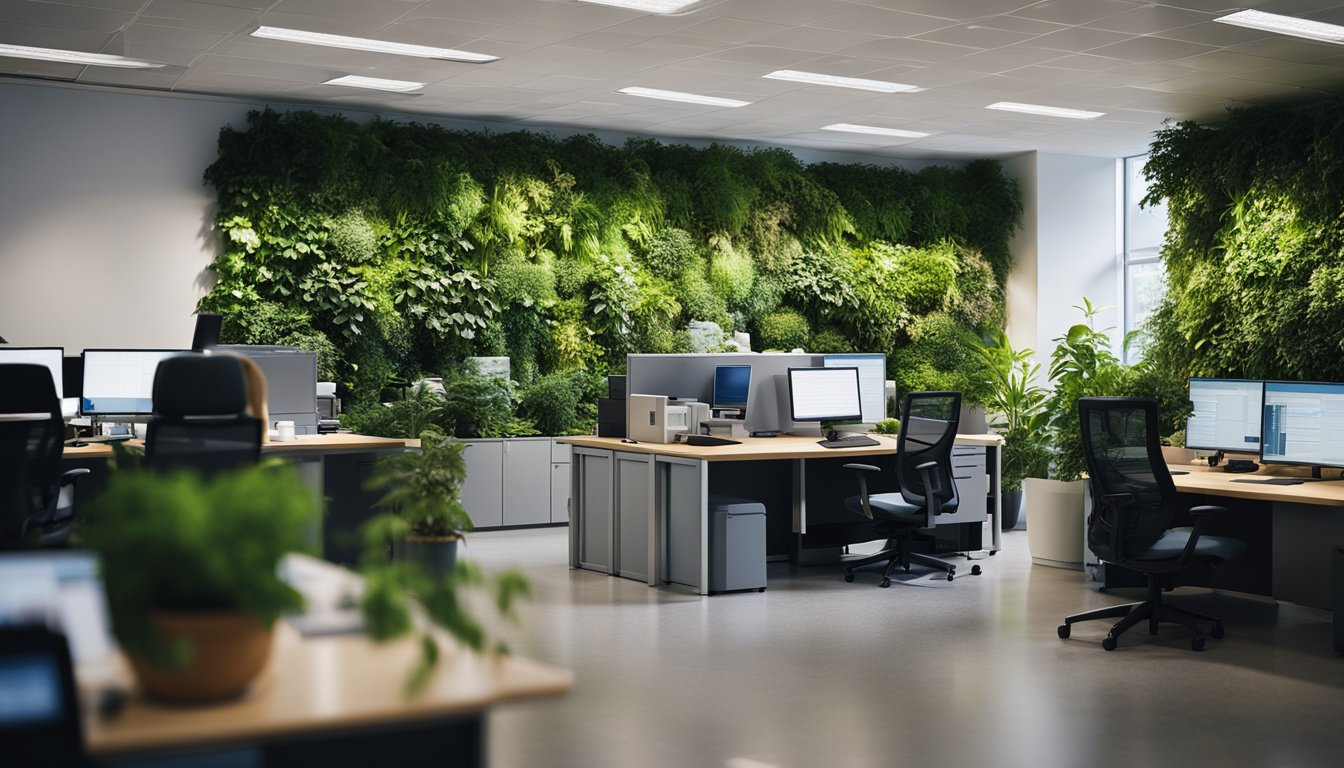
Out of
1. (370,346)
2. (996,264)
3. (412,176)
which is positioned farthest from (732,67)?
(996,264)

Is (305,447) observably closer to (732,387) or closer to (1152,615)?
(732,387)

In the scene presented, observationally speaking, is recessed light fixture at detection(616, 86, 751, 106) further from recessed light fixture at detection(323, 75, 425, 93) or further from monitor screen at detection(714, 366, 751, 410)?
monitor screen at detection(714, 366, 751, 410)

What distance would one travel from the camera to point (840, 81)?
8.98 m

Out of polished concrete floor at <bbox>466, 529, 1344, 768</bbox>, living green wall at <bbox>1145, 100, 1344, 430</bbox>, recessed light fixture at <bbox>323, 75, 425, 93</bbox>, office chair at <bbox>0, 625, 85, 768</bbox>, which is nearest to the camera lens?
office chair at <bbox>0, 625, 85, 768</bbox>

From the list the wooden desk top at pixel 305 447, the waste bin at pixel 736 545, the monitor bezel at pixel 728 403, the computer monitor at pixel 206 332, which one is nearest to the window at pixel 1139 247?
the monitor bezel at pixel 728 403

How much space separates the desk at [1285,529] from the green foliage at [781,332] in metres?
5.13

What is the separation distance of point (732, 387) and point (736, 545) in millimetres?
1290

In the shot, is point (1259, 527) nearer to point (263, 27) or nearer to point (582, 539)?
point (582, 539)

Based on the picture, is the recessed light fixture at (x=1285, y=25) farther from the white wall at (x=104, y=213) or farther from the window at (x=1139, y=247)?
the white wall at (x=104, y=213)

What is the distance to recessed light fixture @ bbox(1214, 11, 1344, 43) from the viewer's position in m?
→ 7.14

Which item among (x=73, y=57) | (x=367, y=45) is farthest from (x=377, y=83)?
(x=73, y=57)

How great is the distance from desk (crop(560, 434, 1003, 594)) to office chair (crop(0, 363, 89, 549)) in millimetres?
3074

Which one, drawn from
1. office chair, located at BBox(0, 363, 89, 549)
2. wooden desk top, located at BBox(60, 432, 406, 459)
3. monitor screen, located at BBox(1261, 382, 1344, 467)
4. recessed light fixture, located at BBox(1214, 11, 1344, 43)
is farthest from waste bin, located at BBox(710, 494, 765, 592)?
recessed light fixture, located at BBox(1214, 11, 1344, 43)

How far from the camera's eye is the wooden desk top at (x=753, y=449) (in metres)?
7.12
